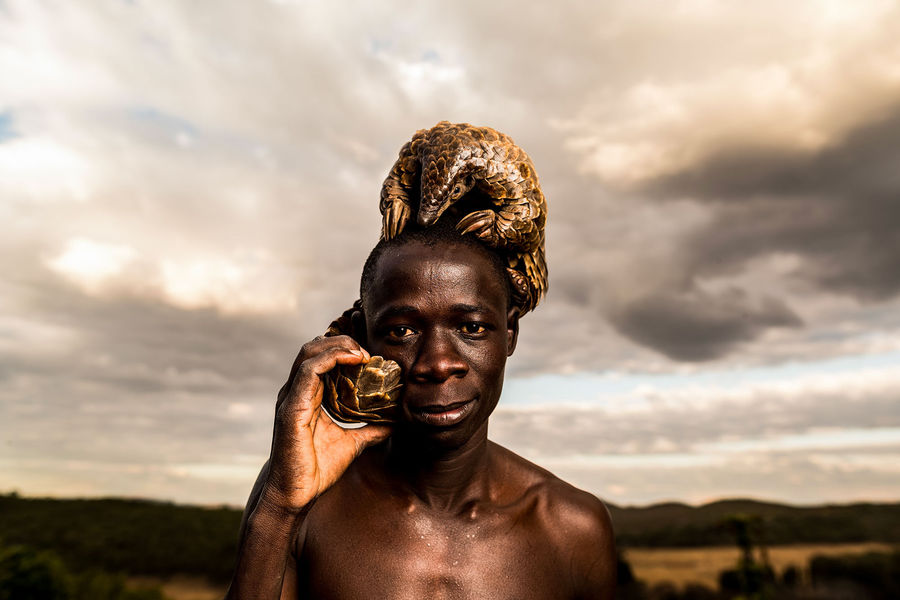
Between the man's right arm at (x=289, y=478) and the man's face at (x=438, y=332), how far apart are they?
265mm

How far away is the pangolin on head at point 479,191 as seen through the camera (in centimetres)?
376

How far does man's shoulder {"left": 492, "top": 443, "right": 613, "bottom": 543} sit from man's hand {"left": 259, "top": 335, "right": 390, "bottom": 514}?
4.09 ft

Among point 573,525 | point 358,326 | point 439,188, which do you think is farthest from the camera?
point 573,525

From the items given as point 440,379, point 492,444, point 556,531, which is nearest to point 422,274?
point 440,379

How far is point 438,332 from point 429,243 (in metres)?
0.50

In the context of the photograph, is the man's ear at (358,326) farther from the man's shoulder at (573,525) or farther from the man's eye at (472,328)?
the man's shoulder at (573,525)

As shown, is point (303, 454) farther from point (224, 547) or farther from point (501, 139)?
point (224, 547)

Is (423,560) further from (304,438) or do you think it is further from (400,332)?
(400,332)

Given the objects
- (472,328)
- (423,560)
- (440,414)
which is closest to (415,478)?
(423,560)

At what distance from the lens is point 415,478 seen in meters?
3.81

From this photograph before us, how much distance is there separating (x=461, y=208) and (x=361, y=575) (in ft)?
6.88

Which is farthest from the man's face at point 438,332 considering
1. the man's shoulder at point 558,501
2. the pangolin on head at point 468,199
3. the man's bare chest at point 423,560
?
the man's shoulder at point 558,501

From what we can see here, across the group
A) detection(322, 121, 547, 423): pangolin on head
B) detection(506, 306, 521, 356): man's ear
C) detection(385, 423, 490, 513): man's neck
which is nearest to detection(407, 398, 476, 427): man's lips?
detection(322, 121, 547, 423): pangolin on head

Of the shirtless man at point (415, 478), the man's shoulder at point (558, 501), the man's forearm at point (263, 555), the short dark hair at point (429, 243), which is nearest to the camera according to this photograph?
the man's forearm at point (263, 555)
